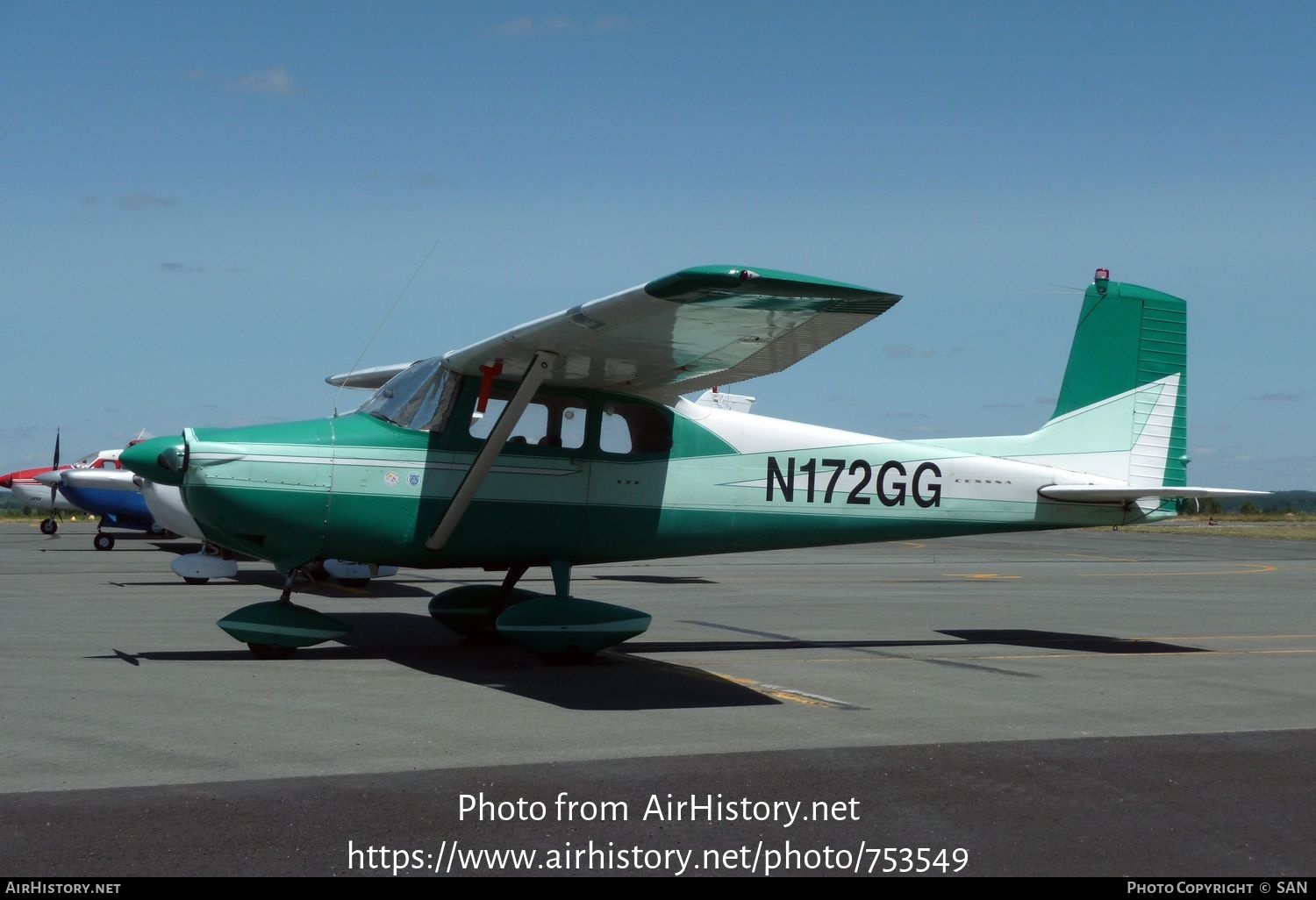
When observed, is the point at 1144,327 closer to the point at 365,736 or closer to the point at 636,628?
the point at 636,628

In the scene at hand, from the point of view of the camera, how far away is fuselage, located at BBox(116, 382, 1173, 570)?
9.38 meters

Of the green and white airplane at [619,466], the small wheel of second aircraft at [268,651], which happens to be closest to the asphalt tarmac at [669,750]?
the small wheel of second aircraft at [268,651]

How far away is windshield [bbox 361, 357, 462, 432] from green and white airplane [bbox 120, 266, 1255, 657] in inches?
0.7

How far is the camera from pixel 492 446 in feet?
30.9

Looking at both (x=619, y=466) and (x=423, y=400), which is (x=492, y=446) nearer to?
(x=423, y=400)

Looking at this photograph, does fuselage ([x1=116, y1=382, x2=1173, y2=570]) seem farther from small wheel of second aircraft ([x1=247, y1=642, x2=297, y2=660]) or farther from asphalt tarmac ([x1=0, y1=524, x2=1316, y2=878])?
asphalt tarmac ([x1=0, y1=524, x2=1316, y2=878])

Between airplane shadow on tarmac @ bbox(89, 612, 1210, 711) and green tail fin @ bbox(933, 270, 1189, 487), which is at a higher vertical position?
green tail fin @ bbox(933, 270, 1189, 487)

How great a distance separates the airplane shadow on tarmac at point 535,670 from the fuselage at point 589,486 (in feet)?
2.84

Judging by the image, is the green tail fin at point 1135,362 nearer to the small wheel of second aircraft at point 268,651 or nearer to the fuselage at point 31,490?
the small wheel of second aircraft at point 268,651

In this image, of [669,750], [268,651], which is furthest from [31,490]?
[669,750]

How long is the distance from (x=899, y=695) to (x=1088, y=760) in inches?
90.0

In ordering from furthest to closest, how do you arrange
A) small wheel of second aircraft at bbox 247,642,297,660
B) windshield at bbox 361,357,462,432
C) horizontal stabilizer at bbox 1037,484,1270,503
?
horizontal stabilizer at bbox 1037,484,1270,503
windshield at bbox 361,357,462,432
small wheel of second aircraft at bbox 247,642,297,660

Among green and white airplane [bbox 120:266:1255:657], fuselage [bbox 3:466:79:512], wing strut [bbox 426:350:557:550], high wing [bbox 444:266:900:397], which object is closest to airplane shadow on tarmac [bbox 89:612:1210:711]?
green and white airplane [bbox 120:266:1255:657]

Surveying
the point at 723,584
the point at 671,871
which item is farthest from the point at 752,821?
the point at 723,584
